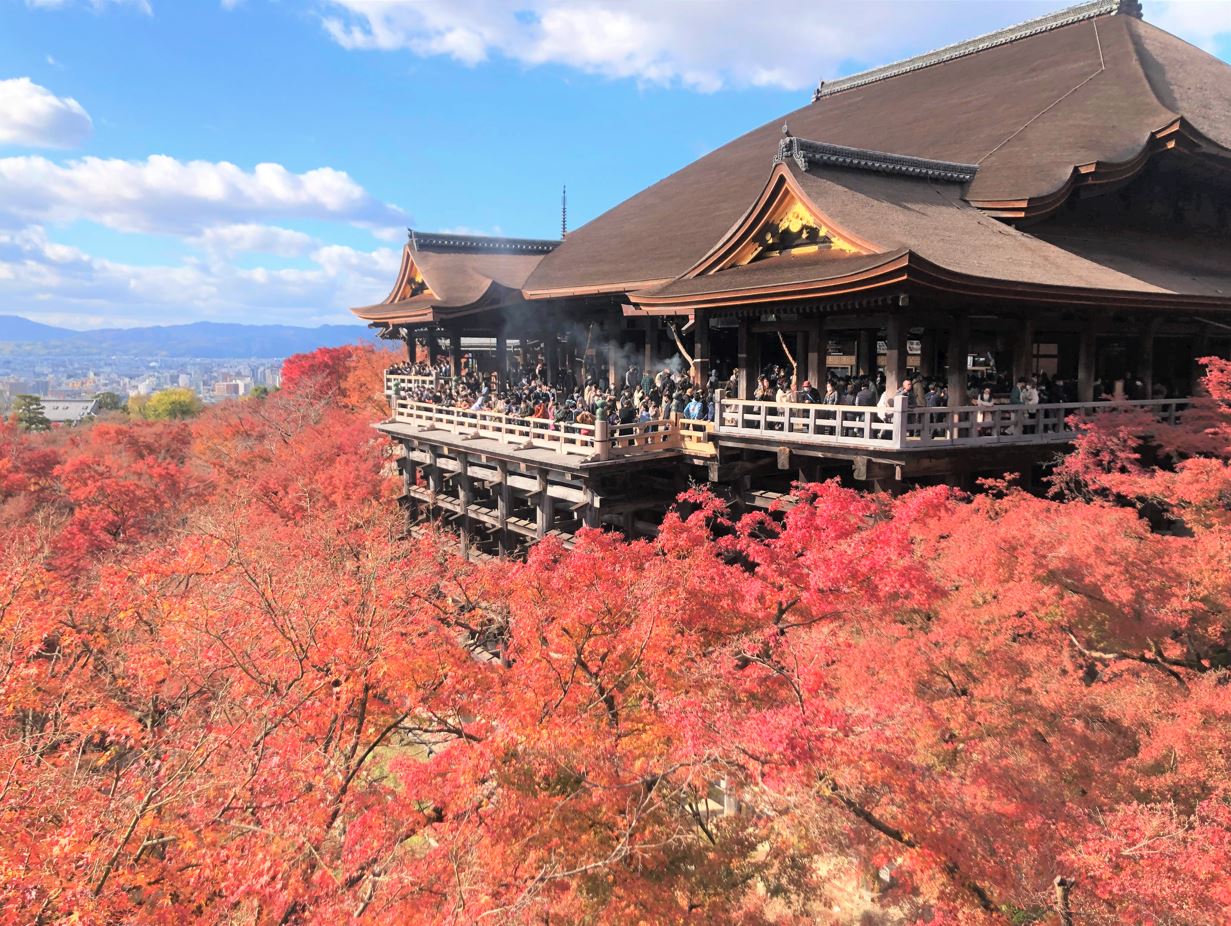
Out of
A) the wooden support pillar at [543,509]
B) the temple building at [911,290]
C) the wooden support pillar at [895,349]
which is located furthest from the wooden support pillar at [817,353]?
the wooden support pillar at [543,509]

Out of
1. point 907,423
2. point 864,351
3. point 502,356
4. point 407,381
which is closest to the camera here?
point 907,423

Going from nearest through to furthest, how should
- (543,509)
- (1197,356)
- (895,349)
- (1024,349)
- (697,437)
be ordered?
(895,349)
(1024,349)
(697,437)
(1197,356)
(543,509)

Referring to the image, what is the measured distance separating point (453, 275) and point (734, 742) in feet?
71.9

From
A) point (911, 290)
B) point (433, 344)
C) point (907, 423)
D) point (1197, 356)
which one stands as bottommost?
point (907, 423)

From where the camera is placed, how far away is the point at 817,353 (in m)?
13.9

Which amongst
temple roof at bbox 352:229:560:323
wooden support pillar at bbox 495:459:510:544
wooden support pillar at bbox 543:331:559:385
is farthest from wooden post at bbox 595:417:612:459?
wooden support pillar at bbox 543:331:559:385

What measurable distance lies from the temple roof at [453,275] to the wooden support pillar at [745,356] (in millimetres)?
10284

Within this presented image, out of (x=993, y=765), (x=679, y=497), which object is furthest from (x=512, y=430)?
(x=993, y=765)

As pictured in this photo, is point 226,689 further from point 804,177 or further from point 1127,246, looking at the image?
point 1127,246

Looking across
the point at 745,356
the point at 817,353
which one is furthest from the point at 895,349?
the point at 745,356

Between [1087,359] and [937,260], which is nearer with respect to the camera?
[937,260]

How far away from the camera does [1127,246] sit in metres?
15.8

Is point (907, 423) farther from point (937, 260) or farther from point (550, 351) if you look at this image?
point (550, 351)

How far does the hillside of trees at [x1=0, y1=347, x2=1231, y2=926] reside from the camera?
282 inches
